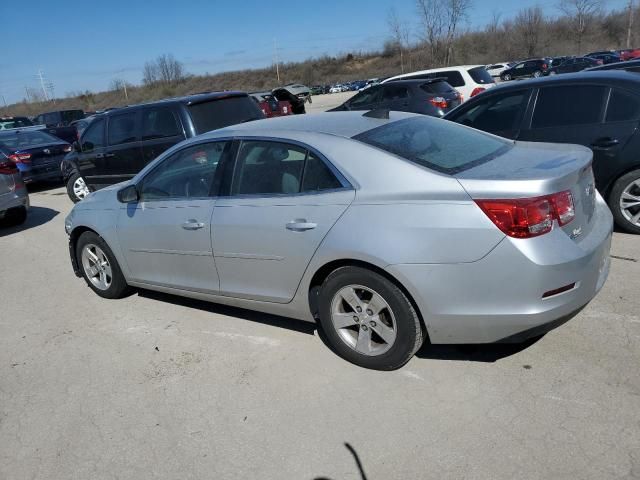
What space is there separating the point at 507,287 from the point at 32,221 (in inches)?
367

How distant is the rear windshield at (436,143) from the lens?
330 centimetres

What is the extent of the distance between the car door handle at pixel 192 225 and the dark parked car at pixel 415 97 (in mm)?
9085

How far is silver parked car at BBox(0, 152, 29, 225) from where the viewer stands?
8727 millimetres

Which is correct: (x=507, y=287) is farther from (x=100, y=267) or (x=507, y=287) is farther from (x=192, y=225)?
(x=100, y=267)

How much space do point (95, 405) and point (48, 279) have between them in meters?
3.28

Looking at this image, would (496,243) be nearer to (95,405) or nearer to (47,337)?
(95,405)

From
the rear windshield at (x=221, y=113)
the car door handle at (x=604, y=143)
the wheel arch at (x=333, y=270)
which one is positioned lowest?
the wheel arch at (x=333, y=270)

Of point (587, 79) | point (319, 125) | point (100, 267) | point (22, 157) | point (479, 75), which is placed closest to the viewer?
point (319, 125)

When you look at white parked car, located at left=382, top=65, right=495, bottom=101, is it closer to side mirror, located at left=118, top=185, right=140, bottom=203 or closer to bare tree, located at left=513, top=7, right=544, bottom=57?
side mirror, located at left=118, top=185, right=140, bottom=203

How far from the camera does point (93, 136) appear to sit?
9.34 meters

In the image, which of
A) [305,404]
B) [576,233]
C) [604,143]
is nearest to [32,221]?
[305,404]

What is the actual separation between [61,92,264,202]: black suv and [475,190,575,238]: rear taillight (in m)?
5.62

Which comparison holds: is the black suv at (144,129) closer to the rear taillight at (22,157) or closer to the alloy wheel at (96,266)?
the alloy wheel at (96,266)

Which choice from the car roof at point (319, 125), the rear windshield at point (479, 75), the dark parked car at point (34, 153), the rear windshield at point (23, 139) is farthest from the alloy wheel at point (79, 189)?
the rear windshield at point (479, 75)
